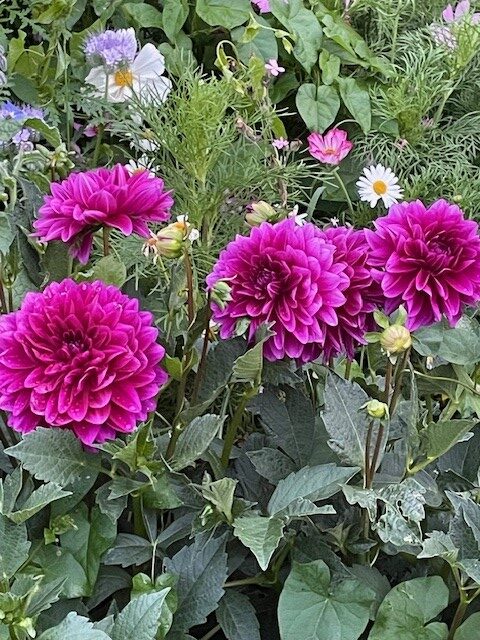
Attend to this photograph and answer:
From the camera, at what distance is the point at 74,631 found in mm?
454

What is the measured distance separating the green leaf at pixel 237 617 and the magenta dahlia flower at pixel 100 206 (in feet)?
0.85

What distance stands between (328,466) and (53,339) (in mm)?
191

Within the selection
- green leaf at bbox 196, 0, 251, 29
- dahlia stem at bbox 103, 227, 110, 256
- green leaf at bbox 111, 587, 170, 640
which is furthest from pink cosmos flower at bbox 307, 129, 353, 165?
green leaf at bbox 111, 587, 170, 640

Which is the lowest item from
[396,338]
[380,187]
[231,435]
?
[380,187]

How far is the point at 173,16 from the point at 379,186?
383mm

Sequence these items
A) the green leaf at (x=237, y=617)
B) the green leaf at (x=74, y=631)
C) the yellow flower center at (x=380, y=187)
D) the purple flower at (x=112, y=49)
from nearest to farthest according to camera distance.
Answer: the green leaf at (x=74, y=631) < the green leaf at (x=237, y=617) < the purple flower at (x=112, y=49) < the yellow flower center at (x=380, y=187)

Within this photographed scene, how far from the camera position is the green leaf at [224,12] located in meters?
1.18

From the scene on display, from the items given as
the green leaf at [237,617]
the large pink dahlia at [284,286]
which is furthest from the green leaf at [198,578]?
the large pink dahlia at [284,286]

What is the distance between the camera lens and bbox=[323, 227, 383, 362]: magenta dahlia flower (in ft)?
1.78

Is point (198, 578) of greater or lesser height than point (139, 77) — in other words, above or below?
below

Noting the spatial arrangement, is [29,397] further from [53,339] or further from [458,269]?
[458,269]

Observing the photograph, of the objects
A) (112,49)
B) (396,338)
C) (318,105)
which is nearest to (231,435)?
A: (396,338)

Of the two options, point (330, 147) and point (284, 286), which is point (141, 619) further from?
point (330, 147)

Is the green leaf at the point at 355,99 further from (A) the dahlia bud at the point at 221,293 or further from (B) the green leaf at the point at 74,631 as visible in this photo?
(B) the green leaf at the point at 74,631
